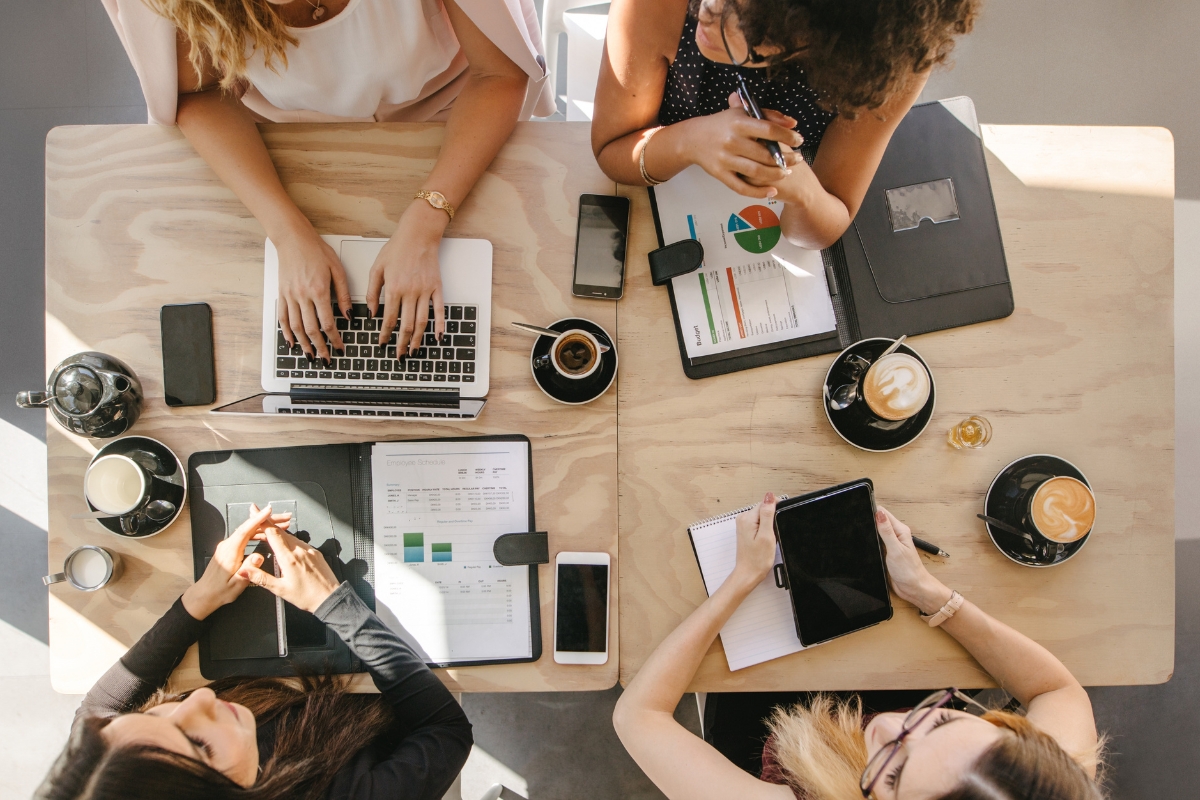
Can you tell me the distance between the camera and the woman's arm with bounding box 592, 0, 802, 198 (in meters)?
1.00

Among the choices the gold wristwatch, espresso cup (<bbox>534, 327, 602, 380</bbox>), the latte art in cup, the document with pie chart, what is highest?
the gold wristwatch

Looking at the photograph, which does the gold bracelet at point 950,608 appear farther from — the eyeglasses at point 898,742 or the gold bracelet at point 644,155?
the gold bracelet at point 644,155

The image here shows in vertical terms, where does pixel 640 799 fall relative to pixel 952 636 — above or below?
below

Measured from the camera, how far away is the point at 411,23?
3.66 ft

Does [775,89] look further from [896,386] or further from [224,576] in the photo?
[224,576]

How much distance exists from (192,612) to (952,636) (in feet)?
4.12

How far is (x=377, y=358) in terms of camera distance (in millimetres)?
1122

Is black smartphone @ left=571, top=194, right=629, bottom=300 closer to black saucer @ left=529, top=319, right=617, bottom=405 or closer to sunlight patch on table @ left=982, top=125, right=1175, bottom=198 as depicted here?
black saucer @ left=529, top=319, right=617, bottom=405

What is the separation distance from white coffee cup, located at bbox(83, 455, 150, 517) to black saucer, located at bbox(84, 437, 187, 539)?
0.03 m

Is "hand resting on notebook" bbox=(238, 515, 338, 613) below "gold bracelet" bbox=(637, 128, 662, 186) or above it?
below

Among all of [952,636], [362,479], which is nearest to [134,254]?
[362,479]

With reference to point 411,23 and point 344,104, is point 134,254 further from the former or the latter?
point 411,23

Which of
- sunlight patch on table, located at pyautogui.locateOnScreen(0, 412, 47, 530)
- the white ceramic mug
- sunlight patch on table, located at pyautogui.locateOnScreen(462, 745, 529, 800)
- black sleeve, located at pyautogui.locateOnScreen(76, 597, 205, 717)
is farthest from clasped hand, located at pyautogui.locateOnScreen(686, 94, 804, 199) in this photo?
sunlight patch on table, located at pyautogui.locateOnScreen(0, 412, 47, 530)

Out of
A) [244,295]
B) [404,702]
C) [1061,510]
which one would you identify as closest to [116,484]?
[244,295]
